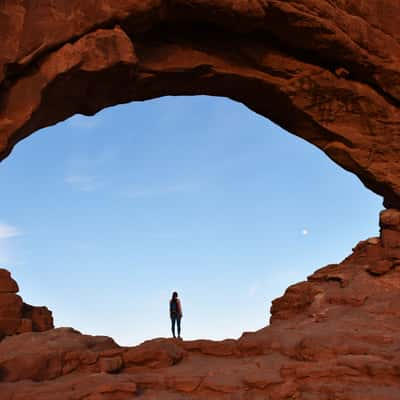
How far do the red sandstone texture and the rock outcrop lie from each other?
15.2 ft

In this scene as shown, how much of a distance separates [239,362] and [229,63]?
7.92 metres

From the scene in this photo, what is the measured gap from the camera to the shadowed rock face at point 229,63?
34.8 feet

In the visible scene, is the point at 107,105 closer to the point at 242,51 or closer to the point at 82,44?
the point at 82,44

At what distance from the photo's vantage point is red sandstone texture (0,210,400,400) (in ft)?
25.6

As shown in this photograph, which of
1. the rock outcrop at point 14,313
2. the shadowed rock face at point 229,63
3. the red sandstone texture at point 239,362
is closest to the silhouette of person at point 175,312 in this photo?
the red sandstone texture at point 239,362

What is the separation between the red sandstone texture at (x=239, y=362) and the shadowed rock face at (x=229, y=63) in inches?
173

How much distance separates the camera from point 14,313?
14.8m

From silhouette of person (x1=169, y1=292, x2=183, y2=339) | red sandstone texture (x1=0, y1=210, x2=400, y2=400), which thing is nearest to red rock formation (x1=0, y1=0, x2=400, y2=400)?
Answer: red sandstone texture (x1=0, y1=210, x2=400, y2=400)

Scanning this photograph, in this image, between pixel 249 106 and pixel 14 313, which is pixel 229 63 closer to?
pixel 249 106

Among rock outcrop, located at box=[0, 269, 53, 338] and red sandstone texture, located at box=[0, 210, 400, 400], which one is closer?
red sandstone texture, located at box=[0, 210, 400, 400]

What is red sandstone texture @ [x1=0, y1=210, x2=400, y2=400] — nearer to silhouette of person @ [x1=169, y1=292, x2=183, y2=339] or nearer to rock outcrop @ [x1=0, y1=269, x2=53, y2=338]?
silhouette of person @ [x1=169, y1=292, x2=183, y2=339]

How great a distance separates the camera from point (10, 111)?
10438 mm

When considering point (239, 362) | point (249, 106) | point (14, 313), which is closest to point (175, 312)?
point (14, 313)

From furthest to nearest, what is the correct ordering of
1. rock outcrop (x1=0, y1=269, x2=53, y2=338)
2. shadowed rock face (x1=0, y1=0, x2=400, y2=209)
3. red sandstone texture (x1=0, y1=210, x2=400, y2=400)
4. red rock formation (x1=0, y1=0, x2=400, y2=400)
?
1. rock outcrop (x1=0, y1=269, x2=53, y2=338)
2. shadowed rock face (x1=0, y1=0, x2=400, y2=209)
3. red rock formation (x1=0, y1=0, x2=400, y2=400)
4. red sandstone texture (x1=0, y1=210, x2=400, y2=400)
